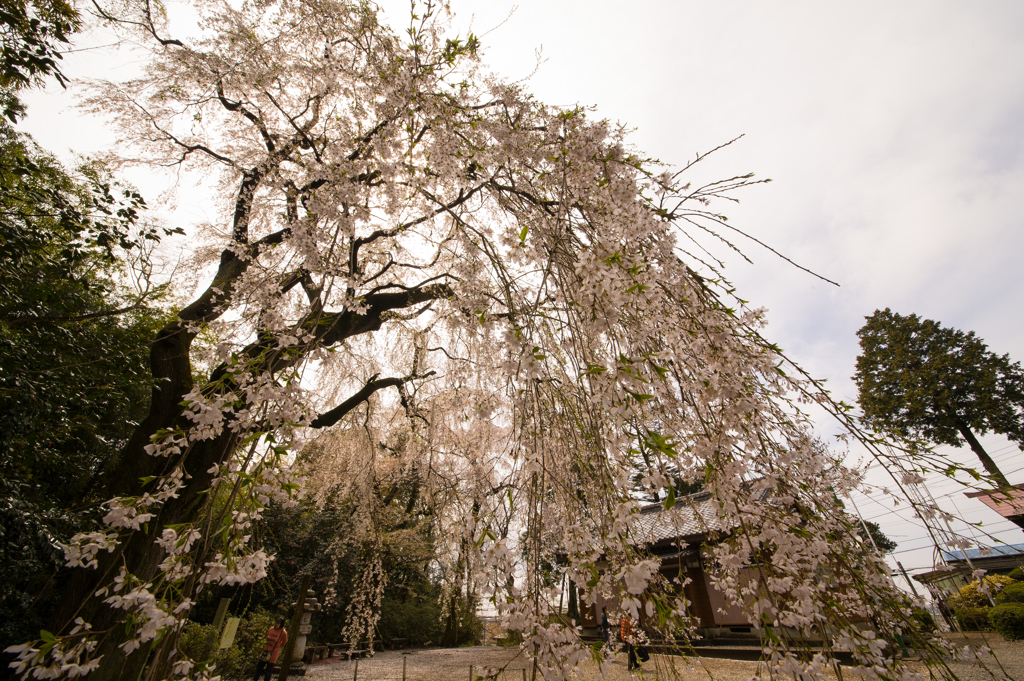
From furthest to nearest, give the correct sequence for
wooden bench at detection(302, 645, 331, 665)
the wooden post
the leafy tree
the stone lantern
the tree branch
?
the leafy tree
wooden bench at detection(302, 645, 331, 665)
the stone lantern
the wooden post
the tree branch

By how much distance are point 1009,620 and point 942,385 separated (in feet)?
32.2

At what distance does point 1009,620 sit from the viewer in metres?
7.61

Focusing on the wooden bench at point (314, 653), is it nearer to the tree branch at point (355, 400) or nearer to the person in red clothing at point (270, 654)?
the person in red clothing at point (270, 654)

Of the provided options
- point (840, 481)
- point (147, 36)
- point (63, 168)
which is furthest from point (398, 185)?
point (63, 168)

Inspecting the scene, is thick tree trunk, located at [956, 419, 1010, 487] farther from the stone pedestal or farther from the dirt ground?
the stone pedestal

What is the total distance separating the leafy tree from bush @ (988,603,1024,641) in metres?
6.95

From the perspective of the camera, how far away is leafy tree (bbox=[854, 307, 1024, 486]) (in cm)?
1401

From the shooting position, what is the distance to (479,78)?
3.82 metres

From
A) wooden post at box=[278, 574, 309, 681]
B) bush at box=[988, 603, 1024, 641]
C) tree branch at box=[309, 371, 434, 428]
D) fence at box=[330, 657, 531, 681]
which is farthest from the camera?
bush at box=[988, 603, 1024, 641]

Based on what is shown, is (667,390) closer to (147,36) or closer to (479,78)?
(479,78)

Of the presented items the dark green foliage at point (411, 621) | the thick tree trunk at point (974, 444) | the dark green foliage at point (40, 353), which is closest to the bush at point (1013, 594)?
the thick tree trunk at point (974, 444)

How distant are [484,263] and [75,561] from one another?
2705mm

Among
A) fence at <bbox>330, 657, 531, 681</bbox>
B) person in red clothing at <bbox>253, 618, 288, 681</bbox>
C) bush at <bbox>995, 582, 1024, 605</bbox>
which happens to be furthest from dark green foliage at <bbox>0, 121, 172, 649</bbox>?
bush at <bbox>995, 582, 1024, 605</bbox>

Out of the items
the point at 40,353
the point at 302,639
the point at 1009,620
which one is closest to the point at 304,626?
the point at 302,639
